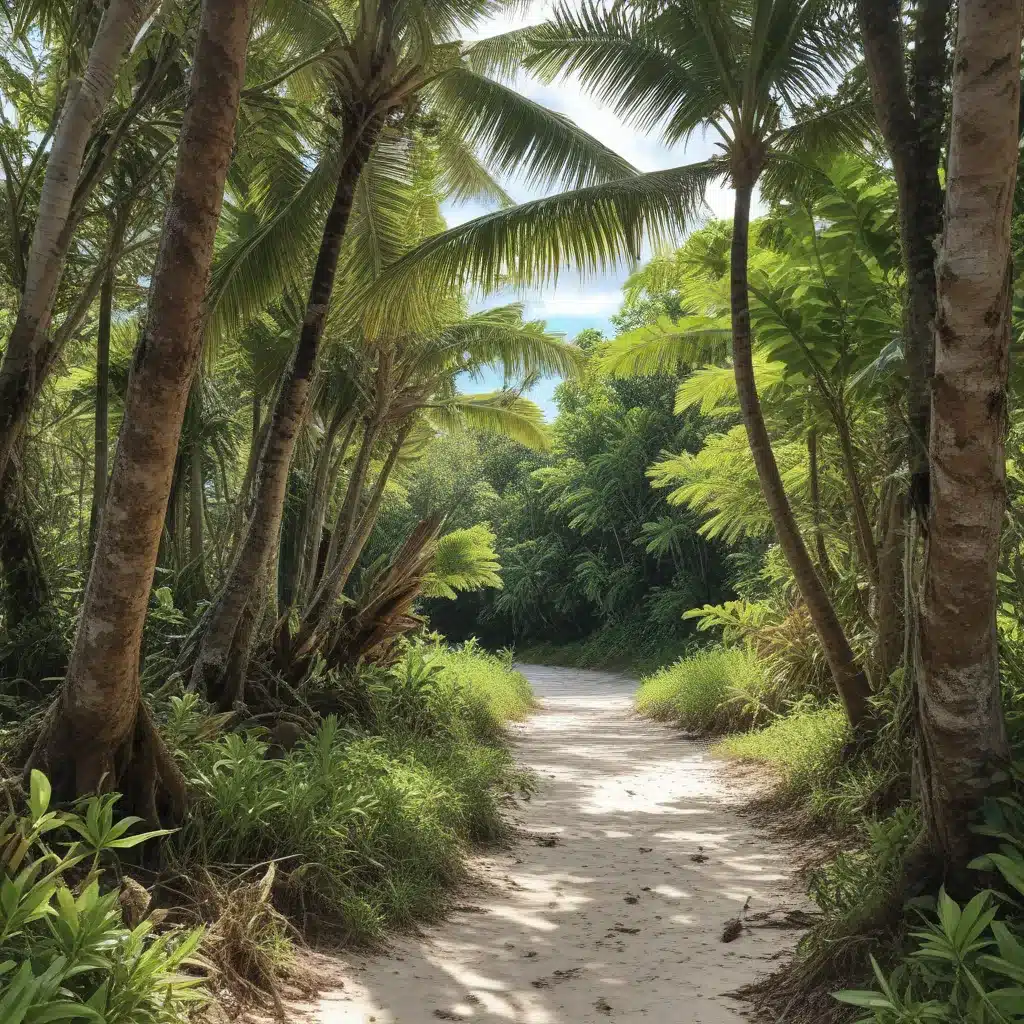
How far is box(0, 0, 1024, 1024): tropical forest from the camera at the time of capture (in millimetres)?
3068

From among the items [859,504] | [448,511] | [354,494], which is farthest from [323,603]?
[859,504]

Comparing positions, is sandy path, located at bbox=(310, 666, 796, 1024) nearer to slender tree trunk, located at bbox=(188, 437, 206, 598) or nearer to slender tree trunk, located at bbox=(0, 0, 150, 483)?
slender tree trunk, located at bbox=(0, 0, 150, 483)

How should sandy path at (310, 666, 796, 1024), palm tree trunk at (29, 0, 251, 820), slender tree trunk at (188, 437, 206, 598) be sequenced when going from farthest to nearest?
slender tree trunk at (188, 437, 206, 598) → palm tree trunk at (29, 0, 251, 820) → sandy path at (310, 666, 796, 1024)

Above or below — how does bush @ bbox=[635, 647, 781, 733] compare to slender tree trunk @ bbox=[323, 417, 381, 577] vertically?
below

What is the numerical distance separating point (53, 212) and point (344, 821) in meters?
3.70

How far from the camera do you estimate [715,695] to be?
1162 cm

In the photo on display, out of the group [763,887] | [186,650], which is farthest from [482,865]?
[186,650]

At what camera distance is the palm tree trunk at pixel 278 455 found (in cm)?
638

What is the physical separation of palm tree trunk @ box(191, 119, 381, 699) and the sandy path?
2324 millimetres

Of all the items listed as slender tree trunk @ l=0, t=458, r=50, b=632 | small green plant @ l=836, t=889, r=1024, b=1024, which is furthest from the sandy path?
slender tree trunk @ l=0, t=458, r=50, b=632

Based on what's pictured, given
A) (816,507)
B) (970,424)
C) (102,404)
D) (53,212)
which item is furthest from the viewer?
(816,507)

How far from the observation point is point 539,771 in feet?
29.5

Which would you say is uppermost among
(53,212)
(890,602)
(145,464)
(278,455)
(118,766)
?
(53,212)

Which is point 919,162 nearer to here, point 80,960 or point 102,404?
point 80,960
